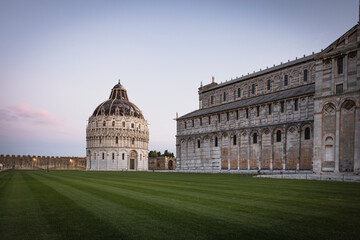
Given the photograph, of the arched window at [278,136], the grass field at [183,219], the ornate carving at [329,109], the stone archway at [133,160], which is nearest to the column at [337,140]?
the ornate carving at [329,109]

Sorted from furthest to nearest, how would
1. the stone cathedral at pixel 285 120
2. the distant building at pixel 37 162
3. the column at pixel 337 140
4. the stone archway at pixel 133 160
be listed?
the stone archway at pixel 133 160 → the distant building at pixel 37 162 → the stone cathedral at pixel 285 120 → the column at pixel 337 140

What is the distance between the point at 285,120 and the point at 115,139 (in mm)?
72841

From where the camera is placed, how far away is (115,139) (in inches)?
4109

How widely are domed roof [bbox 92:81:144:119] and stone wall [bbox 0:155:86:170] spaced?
1933cm

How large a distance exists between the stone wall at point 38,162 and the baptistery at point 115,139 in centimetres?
608

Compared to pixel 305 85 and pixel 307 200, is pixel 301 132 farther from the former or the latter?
pixel 307 200

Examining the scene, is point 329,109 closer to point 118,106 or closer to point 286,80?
point 286,80

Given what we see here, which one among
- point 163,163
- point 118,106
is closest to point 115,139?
point 118,106

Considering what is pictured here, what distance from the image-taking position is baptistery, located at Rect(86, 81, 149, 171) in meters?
103

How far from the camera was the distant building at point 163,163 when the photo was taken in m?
108

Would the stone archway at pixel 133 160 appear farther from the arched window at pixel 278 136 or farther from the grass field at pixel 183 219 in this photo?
Answer: the grass field at pixel 183 219

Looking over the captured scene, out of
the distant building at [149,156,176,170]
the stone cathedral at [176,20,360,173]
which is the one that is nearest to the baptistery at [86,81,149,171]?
the distant building at [149,156,176,170]

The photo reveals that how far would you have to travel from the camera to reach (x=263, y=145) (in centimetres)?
4522

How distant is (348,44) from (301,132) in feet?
43.0
